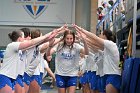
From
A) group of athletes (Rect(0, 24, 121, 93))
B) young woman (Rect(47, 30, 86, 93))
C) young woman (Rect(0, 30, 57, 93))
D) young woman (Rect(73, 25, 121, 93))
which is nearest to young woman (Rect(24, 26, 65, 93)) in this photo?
group of athletes (Rect(0, 24, 121, 93))

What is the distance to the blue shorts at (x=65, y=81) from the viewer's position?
596 centimetres

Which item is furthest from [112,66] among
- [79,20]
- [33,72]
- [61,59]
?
[79,20]

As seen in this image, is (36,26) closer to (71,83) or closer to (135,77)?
(71,83)

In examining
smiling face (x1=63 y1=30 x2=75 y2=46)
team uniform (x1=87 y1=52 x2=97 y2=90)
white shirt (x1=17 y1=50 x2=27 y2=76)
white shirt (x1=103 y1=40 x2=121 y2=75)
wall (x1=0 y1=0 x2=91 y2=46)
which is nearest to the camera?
white shirt (x1=103 y1=40 x2=121 y2=75)

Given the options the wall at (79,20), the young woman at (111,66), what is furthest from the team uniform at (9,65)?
the wall at (79,20)

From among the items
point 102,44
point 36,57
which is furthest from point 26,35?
point 102,44

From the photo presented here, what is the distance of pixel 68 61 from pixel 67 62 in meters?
0.03

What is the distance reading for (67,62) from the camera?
6.06 meters

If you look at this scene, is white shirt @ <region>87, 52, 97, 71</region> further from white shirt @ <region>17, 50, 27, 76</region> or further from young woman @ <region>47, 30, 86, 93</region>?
white shirt @ <region>17, 50, 27, 76</region>

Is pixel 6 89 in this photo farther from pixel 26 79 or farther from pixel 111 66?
pixel 111 66

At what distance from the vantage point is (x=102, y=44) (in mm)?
4805

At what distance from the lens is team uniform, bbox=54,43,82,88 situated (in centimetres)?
600

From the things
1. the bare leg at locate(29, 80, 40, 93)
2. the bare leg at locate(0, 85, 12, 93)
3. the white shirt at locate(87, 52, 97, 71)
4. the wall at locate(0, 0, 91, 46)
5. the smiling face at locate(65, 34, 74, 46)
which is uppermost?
the wall at locate(0, 0, 91, 46)

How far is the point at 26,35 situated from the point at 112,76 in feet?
6.77
